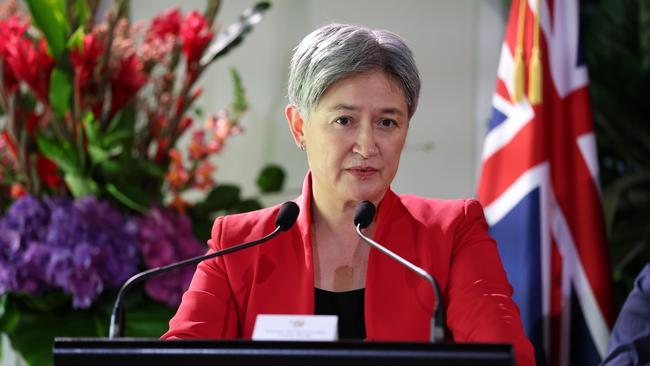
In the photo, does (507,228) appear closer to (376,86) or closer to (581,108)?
(581,108)

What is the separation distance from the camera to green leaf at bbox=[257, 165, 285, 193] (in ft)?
12.1

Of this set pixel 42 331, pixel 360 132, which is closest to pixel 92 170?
pixel 42 331

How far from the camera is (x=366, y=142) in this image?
2.01 metres

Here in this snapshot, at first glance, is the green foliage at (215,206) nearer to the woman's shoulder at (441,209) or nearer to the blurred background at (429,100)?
the blurred background at (429,100)

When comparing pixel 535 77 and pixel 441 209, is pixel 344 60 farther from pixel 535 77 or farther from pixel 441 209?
pixel 535 77

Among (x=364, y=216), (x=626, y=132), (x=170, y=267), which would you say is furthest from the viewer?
(x=626, y=132)

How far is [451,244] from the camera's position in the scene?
2.08m

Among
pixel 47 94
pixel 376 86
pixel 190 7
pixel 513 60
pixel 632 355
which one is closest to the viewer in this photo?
pixel 376 86

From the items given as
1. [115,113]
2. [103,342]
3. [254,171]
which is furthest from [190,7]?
[103,342]

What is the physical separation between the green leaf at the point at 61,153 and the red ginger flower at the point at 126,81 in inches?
10.1

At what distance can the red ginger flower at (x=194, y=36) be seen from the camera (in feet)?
10.5

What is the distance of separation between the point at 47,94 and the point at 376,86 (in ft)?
4.62

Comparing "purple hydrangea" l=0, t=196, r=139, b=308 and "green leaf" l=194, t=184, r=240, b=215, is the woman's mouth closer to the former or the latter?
"purple hydrangea" l=0, t=196, r=139, b=308

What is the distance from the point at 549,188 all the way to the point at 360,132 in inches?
50.8
